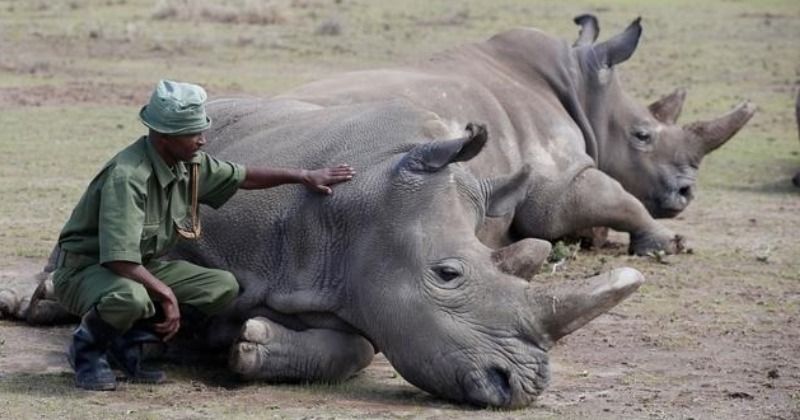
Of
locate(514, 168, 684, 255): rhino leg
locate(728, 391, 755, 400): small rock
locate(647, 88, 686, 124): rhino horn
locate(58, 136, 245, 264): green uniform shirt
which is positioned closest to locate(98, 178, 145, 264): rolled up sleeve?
locate(58, 136, 245, 264): green uniform shirt

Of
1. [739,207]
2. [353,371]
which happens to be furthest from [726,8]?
[353,371]

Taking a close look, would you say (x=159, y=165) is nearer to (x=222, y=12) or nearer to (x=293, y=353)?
(x=293, y=353)

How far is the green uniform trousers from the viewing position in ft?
22.0

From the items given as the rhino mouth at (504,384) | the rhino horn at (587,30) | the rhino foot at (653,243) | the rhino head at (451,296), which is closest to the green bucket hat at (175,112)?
the rhino head at (451,296)

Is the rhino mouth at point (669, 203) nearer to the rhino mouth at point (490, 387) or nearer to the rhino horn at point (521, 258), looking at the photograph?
the rhino horn at point (521, 258)

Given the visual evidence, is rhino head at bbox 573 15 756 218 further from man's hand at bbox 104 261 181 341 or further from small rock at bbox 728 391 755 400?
man's hand at bbox 104 261 181 341

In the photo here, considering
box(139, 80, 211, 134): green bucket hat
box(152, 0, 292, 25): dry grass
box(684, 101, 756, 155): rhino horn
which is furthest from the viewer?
box(152, 0, 292, 25): dry grass

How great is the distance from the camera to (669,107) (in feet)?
38.3

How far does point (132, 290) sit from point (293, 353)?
0.72 metres

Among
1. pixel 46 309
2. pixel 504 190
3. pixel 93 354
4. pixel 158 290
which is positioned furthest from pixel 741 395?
pixel 46 309

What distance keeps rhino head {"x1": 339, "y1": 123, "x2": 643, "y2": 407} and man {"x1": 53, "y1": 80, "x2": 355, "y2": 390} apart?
0.58m

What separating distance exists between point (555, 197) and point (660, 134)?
1.70 m

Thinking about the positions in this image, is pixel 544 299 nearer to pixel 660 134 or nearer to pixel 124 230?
pixel 124 230

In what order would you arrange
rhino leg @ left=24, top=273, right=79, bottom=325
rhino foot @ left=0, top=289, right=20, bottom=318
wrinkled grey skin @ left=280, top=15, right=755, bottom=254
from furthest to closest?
1. wrinkled grey skin @ left=280, top=15, right=755, bottom=254
2. rhino foot @ left=0, top=289, right=20, bottom=318
3. rhino leg @ left=24, top=273, right=79, bottom=325
